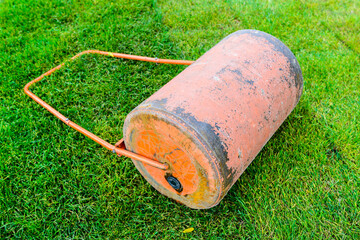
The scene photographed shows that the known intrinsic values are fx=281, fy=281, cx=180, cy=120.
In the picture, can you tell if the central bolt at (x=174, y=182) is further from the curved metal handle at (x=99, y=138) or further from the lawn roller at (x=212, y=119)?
the curved metal handle at (x=99, y=138)

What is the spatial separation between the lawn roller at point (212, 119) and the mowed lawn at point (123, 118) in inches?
15.0

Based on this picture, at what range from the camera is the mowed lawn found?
2.02m

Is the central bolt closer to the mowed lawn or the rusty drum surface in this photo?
the rusty drum surface

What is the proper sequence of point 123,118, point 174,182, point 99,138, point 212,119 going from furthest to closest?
point 123,118 < point 99,138 < point 174,182 < point 212,119

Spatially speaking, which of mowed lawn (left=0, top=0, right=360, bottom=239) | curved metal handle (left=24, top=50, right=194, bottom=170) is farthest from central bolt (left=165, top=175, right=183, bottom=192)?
mowed lawn (left=0, top=0, right=360, bottom=239)

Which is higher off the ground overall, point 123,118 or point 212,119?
point 212,119

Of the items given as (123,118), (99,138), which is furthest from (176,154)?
(123,118)

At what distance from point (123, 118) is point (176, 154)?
1.18 meters

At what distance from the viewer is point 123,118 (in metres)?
2.71

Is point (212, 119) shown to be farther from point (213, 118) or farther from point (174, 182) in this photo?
point (174, 182)

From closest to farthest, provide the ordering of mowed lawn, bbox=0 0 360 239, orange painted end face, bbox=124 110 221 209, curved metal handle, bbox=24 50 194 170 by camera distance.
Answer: orange painted end face, bbox=124 110 221 209, curved metal handle, bbox=24 50 194 170, mowed lawn, bbox=0 0 360 239

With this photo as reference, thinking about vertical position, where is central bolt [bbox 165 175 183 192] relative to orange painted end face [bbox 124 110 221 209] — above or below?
below

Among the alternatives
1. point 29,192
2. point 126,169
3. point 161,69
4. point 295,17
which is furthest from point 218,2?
point 29,192

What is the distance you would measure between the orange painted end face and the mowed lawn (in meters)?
0.34
